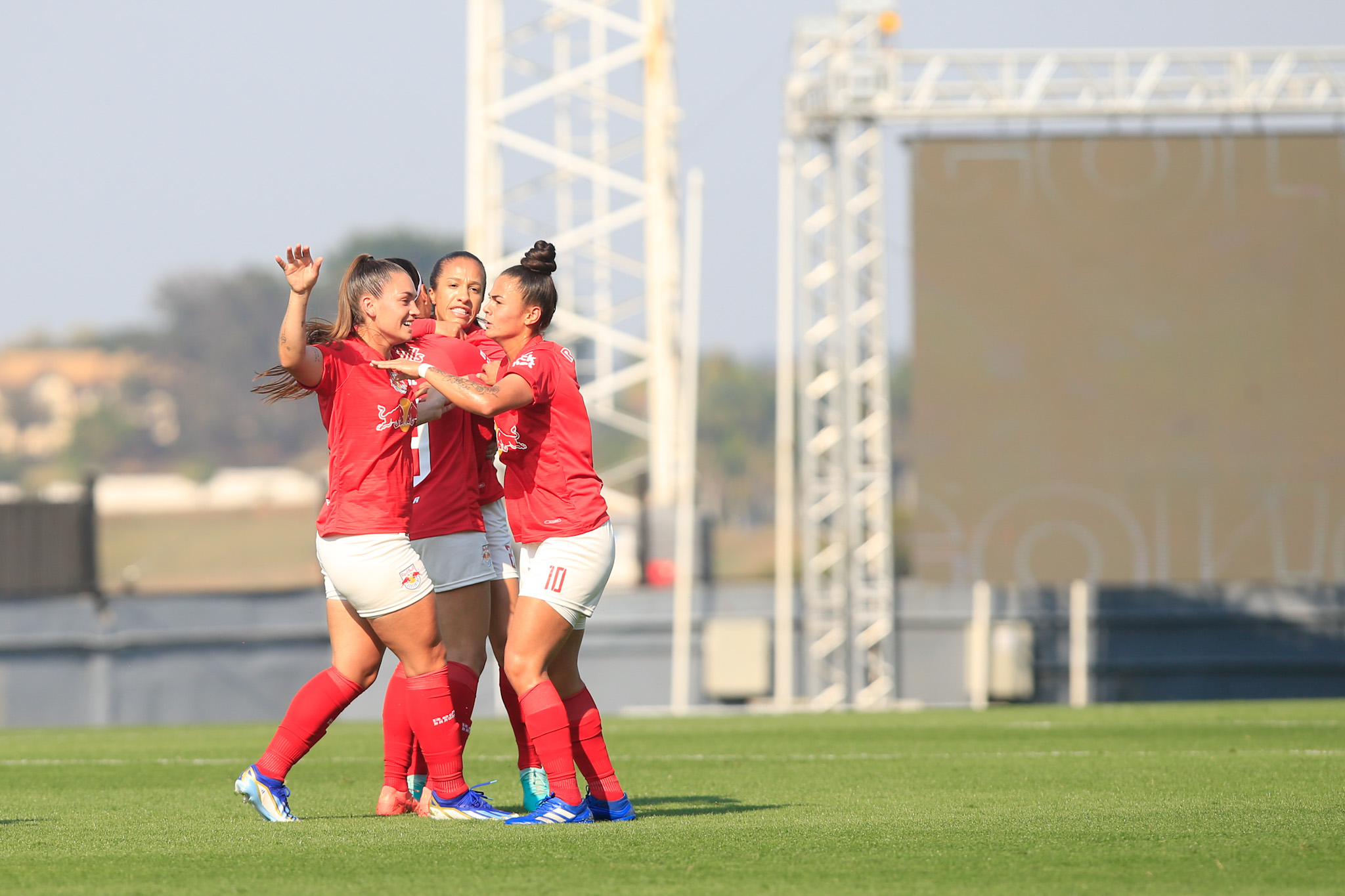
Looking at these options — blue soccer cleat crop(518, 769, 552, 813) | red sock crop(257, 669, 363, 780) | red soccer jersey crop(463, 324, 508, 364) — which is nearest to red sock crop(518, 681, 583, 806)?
blue soccer cleat crop(518, 769, 552, 813)

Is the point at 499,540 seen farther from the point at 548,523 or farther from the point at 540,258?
the point at 540,258

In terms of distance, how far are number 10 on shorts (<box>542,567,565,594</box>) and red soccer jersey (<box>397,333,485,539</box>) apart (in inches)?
18.3

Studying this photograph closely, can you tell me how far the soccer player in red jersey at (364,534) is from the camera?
4770 mm

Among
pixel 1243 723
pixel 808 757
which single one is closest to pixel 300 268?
pixel 808 757

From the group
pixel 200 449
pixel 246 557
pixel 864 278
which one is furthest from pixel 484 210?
pixel 200 449

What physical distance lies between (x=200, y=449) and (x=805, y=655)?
43.8m

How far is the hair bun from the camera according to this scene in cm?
496

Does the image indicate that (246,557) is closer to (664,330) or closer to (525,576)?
(664,330)

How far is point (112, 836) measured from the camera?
15.1 ft

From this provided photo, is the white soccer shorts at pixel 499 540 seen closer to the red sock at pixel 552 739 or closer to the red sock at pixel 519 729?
the red sock at pixel 519 729

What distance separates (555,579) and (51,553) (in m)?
14.0

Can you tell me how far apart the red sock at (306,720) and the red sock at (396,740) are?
146 millimetres

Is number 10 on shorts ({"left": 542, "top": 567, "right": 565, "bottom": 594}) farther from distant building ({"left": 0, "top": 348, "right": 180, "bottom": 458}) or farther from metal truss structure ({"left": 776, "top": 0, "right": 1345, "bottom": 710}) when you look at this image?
distant building ({"left": 0, "top": 348, "right": 180, "bottom": 458})

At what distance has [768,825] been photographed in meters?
4.72
